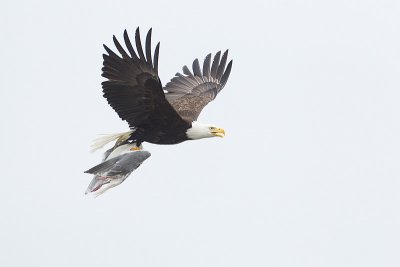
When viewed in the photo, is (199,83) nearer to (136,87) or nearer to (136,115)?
(136,115)

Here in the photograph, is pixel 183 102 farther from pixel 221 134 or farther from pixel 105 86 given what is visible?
pixel 105 86

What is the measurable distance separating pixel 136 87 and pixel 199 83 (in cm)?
339

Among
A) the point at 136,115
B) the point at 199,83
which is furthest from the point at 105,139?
the point at 199,83

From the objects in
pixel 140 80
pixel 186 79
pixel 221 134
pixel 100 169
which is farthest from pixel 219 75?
Answer: pixel 100 169

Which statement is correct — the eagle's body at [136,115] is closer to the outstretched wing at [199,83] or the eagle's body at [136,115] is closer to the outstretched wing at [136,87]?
the outstretched wing at [136,87]

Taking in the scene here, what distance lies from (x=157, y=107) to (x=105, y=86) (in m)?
0.71

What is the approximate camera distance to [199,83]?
648 inches

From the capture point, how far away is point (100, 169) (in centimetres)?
1228

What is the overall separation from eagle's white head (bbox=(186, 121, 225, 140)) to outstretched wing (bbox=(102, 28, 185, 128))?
1.38 ft

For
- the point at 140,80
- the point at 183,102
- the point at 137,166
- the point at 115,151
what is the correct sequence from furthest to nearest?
the point at 183,102 < the point at 115,151 < the point at 140,80 < the point at 137,166

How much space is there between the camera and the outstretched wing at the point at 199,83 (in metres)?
15.9

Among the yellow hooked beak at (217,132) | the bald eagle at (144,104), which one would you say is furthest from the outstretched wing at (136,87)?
the yellow hooked beak at (217,132)

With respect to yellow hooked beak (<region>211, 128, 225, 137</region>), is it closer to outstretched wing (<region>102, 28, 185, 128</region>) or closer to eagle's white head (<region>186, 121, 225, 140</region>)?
eagle's white head (<region>186, 121, 225, 140</region>)

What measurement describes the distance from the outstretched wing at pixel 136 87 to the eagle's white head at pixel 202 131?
42 cm
